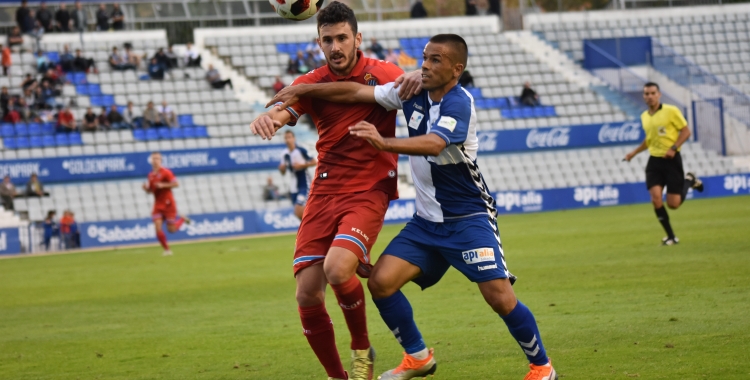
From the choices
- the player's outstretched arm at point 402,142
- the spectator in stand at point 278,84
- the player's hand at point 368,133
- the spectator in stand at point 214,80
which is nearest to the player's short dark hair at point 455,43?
the player's outstretched arm at point 402,142

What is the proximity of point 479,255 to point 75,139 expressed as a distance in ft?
81.9

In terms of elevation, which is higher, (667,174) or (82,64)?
(82,64)

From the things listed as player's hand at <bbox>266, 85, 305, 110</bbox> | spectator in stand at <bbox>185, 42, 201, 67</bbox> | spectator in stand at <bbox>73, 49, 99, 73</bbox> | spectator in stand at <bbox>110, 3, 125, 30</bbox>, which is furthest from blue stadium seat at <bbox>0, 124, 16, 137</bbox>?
player's hand at <bbox>266, 85, 305, 110</bbox>

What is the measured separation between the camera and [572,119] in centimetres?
3441

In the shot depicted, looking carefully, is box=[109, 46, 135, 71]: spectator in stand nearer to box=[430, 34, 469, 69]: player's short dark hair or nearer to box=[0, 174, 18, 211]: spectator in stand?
box=[0, 174, 18, 211]: spectator in stand

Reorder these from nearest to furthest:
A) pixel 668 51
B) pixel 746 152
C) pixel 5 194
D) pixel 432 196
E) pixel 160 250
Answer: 1. pixel 432 196
2. pixel 160 250
3. pixel 5 194
4. pixel 746 152
5. pixel 668 51

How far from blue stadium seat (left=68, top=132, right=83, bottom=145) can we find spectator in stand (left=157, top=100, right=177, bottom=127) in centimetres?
266

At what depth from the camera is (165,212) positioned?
2022 cm

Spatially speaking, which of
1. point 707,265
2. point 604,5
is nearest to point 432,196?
point 707,265

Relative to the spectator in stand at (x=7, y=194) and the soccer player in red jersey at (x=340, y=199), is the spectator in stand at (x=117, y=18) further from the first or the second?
the soccer player in red jersey at (x=340, y=199)

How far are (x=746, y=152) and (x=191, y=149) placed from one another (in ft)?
62.6

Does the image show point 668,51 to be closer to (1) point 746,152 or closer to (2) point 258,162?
(1) point 746,152

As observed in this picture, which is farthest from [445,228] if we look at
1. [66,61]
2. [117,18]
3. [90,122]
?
[117,18]

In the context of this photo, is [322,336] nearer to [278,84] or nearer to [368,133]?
[368,133]
